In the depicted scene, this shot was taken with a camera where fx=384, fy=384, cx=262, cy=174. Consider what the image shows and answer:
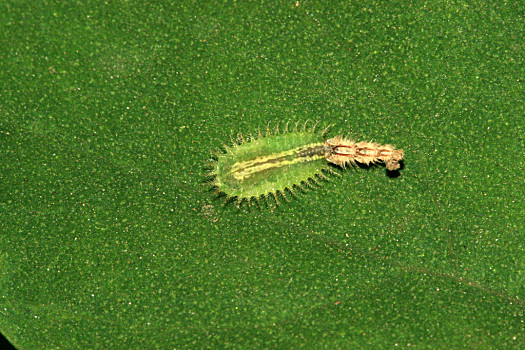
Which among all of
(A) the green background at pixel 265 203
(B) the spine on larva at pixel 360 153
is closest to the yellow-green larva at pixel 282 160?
(B) the spine on larva at pixel 360 153

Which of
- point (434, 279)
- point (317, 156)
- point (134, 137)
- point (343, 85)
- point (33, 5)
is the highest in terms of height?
point (33, 5)

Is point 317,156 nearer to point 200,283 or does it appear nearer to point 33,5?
point 200,283

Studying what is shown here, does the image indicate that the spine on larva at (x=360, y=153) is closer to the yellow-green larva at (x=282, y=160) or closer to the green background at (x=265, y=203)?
the yellow-green larva at (x=282, y=160)

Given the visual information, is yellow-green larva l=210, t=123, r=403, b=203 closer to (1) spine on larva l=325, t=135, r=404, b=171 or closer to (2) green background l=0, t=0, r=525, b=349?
(1) spine on larva l=325, t=135, r=404, b=171

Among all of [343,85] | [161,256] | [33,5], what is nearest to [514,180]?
[343,85]

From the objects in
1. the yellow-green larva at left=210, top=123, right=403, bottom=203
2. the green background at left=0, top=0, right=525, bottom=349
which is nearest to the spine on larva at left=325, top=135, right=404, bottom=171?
the yellow-green larva at left=210, top=123, right=403, bottom=203
